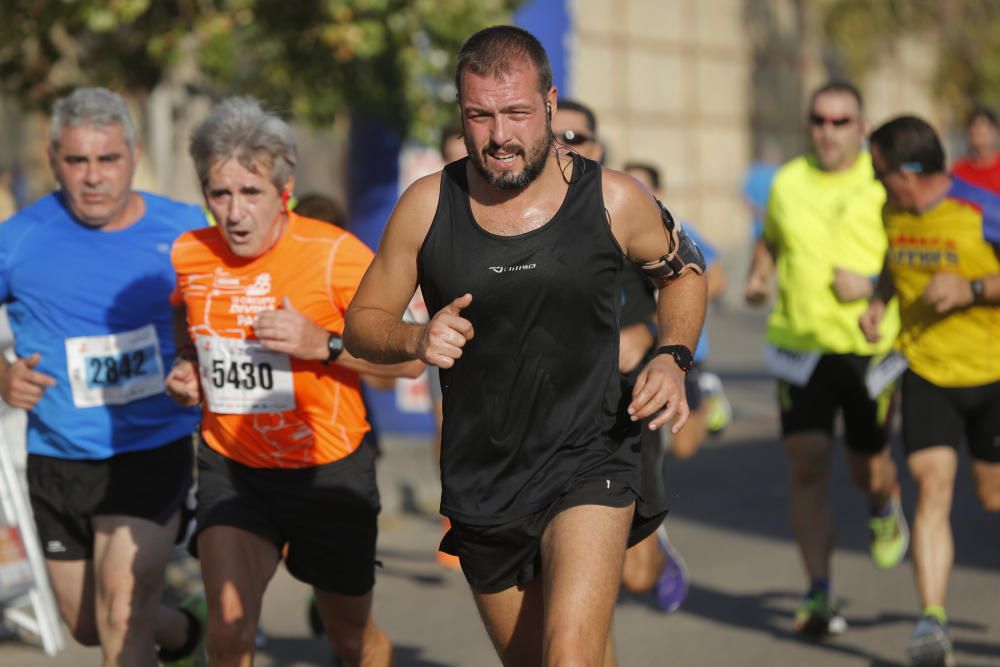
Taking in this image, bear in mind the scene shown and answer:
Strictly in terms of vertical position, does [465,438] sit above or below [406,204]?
below

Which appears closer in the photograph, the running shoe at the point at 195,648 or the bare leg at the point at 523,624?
the bare leg at the point at 523,624

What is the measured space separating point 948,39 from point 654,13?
7.10 meters

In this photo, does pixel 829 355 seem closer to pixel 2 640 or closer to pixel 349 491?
pixel 349 491

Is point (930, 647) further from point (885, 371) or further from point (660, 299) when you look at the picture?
point (660, 299)

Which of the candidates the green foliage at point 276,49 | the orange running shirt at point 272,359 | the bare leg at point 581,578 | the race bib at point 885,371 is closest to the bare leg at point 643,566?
the race bib at point 885,371

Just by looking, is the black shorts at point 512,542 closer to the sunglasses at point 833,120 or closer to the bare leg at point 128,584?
the bare leg at point 128,584

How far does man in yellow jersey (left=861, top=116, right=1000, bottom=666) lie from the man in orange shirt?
2.53m

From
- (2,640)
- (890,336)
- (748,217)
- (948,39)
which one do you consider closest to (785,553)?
(890,336)

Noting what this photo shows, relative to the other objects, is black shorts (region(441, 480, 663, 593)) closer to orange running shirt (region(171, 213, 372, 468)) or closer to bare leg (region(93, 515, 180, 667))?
orange running shirt (region(171, 213, 372, 468))

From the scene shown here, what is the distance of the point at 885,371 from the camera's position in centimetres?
702

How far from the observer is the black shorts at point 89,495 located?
5504 mm

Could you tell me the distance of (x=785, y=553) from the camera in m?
8.79

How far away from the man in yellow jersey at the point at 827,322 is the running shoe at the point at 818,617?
0.22m

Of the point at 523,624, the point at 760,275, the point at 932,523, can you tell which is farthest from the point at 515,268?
the point at 760,275
